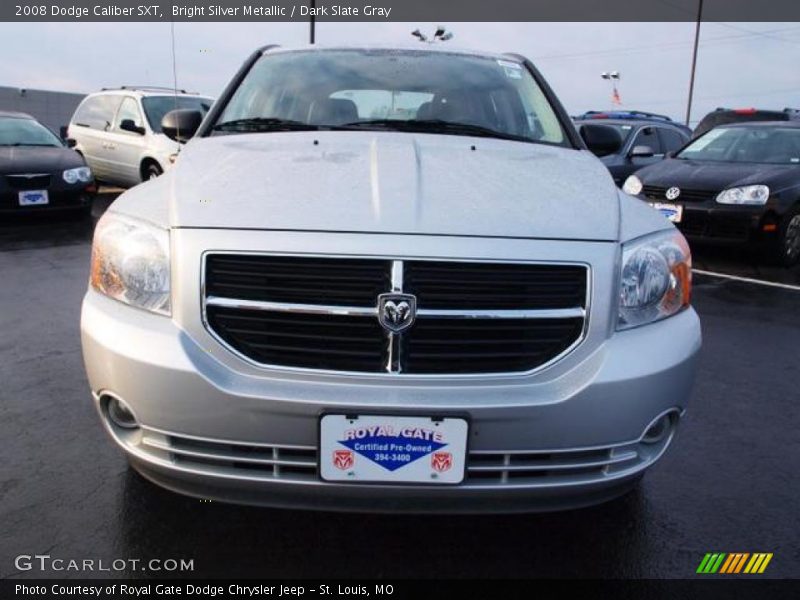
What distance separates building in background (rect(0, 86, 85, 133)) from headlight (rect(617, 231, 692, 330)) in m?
27.3

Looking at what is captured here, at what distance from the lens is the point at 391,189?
6.63 feet

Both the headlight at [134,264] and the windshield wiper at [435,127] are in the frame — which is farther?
the windshield wiper at [435,127]

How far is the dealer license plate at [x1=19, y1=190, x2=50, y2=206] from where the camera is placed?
7.92 metres

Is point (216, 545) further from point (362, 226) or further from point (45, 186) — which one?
point (45, 186)

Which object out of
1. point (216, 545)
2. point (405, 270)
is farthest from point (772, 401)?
point (216, 545)

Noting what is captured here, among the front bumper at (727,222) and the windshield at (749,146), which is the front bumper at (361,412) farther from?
the windshield at (749,146)

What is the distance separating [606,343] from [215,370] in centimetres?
106

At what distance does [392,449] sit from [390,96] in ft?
6.23

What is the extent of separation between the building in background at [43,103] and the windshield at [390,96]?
2543 centimetres

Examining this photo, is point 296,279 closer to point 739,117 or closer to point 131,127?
point 131,127

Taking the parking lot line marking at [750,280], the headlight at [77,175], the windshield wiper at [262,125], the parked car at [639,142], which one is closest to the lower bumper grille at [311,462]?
the windshield wiper at [262,125]

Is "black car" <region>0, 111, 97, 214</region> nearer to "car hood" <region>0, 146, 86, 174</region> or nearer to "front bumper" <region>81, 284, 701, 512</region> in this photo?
"car hood" <region>0, 146, 86, 174</region>

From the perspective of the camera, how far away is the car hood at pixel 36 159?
7895mm

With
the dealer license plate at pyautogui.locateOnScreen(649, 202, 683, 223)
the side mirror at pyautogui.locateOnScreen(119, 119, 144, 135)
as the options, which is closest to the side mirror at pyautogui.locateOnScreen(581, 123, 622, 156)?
the dealer license plate at pyautogui.locateOnScreen(649, 202, 683, 223)
